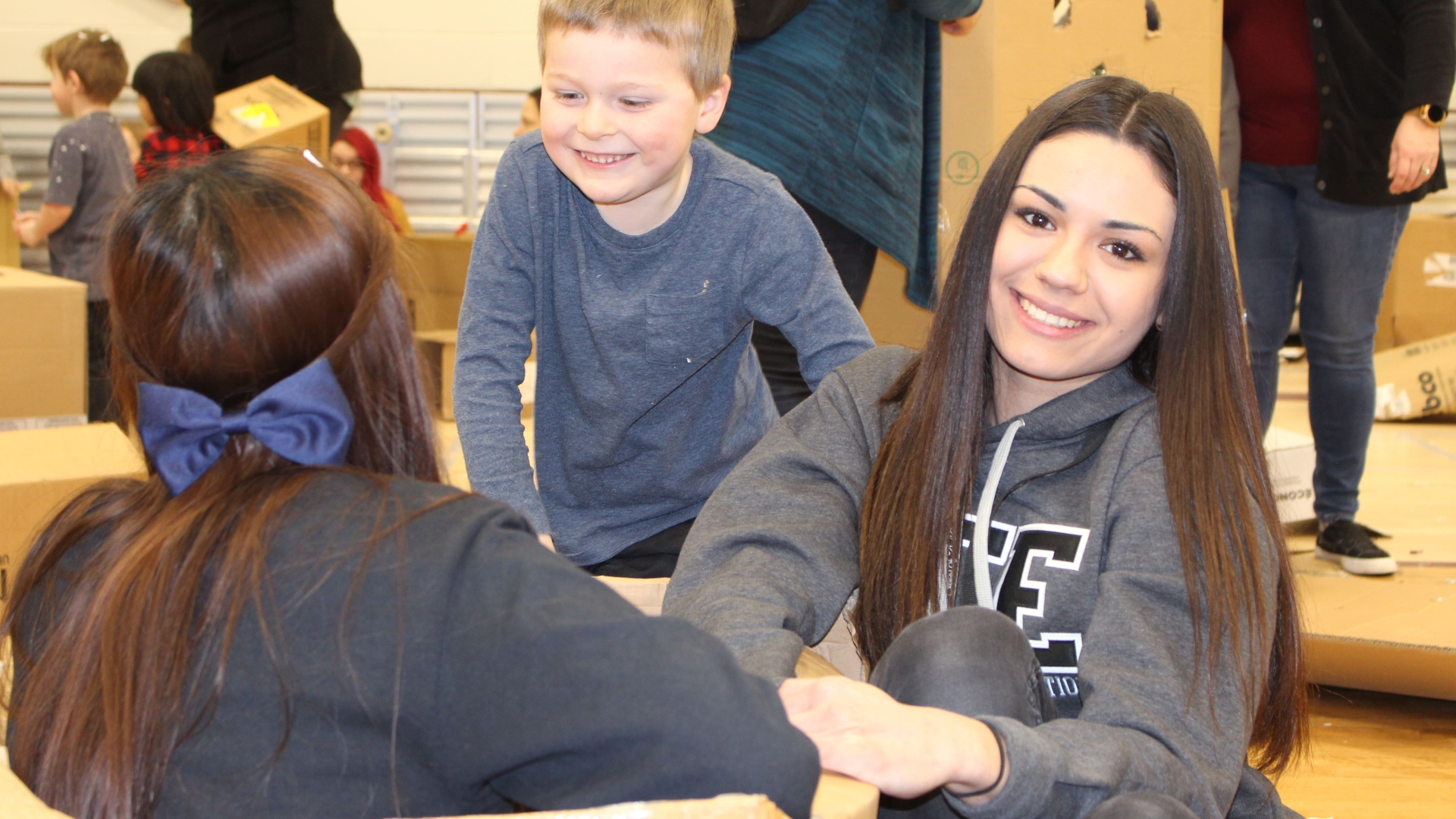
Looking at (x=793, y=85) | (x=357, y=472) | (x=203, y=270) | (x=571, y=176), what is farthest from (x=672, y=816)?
(x=793, y=85)

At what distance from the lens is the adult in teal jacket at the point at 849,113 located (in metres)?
1.60

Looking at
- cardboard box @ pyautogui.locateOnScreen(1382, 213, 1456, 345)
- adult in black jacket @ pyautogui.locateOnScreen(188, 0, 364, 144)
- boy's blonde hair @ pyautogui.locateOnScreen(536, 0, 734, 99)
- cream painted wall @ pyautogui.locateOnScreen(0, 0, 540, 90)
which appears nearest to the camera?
boy's blonde hair @ pyautogui.locateOnScreen(536, 0, 734, 99)

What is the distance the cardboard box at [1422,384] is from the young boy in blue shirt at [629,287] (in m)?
2.97

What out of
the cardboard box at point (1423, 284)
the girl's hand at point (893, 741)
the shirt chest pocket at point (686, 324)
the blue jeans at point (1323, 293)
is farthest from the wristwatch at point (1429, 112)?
the cardboard box at point (1423, 284)

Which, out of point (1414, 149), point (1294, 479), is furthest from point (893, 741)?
point (1294, 479)

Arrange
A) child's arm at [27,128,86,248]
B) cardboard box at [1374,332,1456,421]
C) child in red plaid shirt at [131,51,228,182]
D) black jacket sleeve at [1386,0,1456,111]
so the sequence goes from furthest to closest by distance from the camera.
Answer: cardboard box at [1374,332,1456,421], child's arm at [27,128,86,248], child in red plaid shirt at [131,51,228,182], black jacket sleeve at [1386,0,1456,111]

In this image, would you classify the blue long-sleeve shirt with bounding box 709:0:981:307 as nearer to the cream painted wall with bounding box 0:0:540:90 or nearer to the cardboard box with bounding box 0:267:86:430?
the cardboard box with bounding box 0:267:86:430

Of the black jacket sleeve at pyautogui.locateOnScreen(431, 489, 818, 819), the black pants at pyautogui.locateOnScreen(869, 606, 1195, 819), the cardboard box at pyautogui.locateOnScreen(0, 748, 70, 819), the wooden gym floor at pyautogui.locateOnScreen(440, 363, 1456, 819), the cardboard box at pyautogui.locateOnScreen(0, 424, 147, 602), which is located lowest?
the wooden gym floor at pyautogui.locateOnScreen(440, 363, 1456, 819)

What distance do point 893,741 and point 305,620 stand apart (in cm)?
34

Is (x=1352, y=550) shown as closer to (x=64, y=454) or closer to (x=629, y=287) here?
(x=629, y=287)

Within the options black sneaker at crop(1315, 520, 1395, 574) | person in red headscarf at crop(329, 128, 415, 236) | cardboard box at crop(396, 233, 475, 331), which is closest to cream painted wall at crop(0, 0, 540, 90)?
person in red headscarf at crop(329, 128, 415, 236)

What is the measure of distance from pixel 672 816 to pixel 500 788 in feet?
0.40

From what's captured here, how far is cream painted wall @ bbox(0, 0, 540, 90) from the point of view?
4.83 metres

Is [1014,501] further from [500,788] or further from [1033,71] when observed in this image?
[1033,71]
